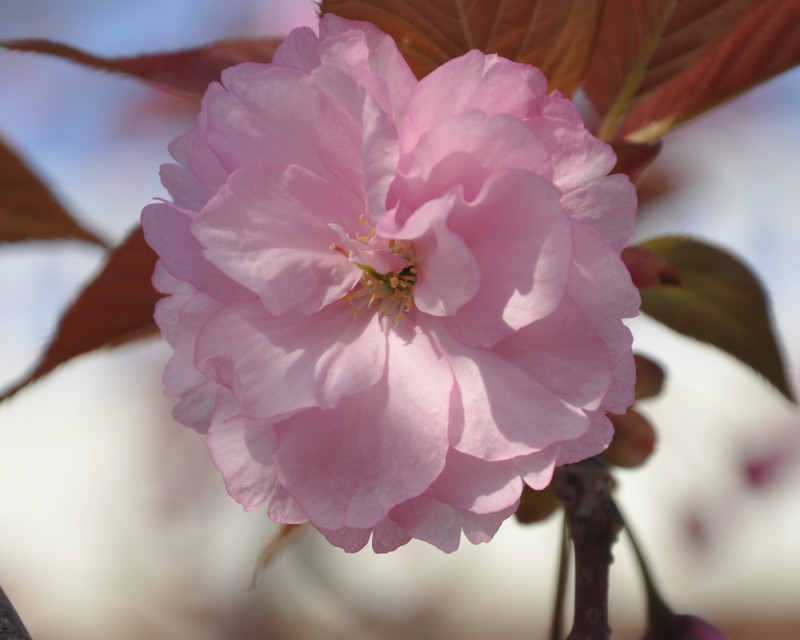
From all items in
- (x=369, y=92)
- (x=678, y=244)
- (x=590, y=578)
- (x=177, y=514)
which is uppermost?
(x=369, y=92)

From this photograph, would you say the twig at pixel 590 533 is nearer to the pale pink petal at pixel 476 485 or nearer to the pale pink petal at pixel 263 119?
the pale pink petal at pixel 476 485

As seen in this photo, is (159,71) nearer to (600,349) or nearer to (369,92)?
(369,92)

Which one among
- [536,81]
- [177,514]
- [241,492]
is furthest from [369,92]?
[177,514]

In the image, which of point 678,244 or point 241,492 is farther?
point 678,244

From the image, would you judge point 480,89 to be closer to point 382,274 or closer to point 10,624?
point 382,274

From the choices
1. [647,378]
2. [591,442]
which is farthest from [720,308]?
[591,442]

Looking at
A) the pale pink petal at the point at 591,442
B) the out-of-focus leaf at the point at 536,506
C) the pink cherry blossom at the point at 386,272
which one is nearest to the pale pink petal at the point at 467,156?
the pink cherry blossom at the point at 386,272

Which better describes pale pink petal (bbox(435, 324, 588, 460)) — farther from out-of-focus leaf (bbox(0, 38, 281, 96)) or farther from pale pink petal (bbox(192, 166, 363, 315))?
out-of-focus leaf (bbox(0, 38, 281, 96))
